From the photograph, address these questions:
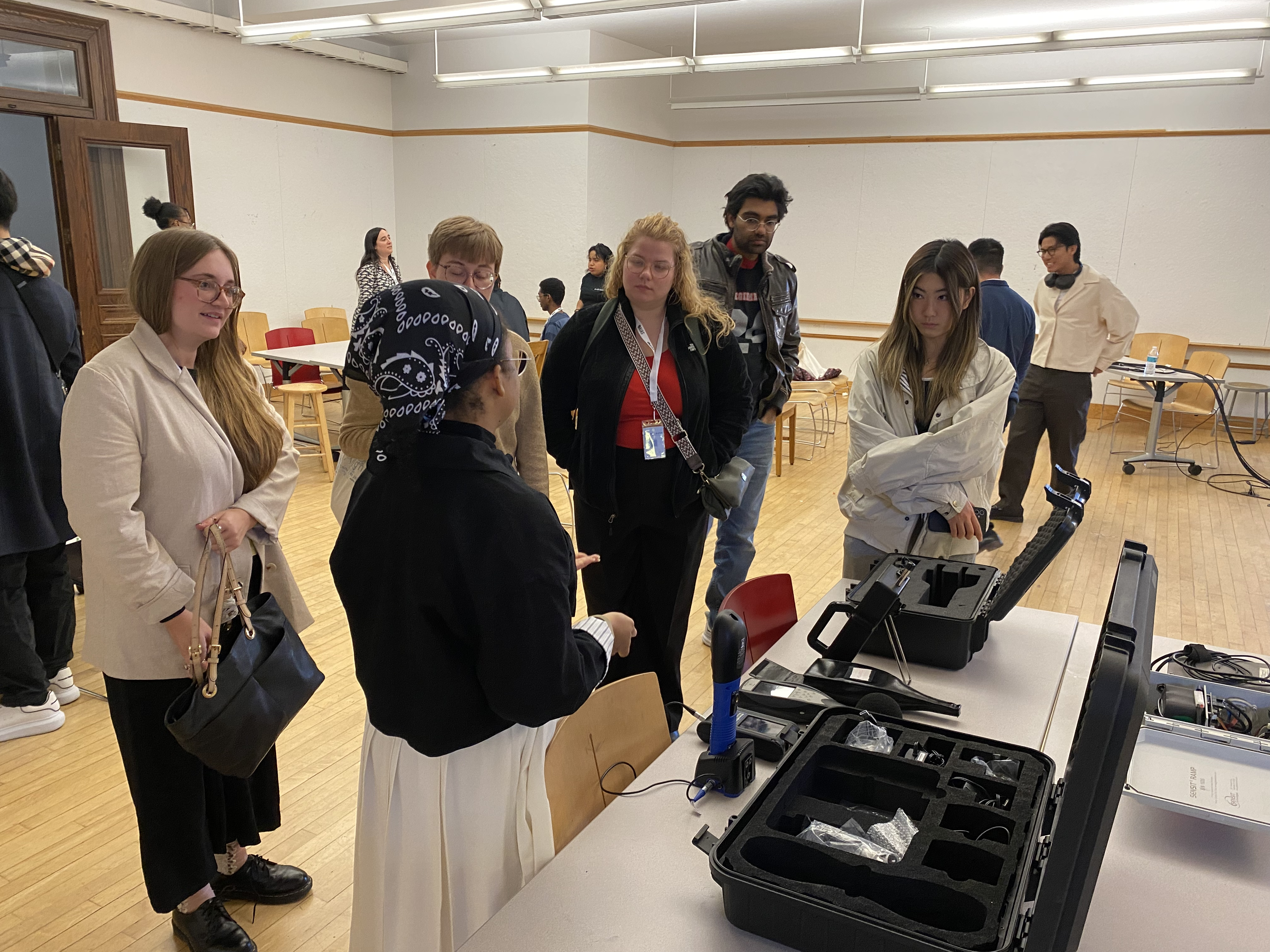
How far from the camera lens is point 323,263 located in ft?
30.5

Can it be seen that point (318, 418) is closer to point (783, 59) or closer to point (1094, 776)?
point (783, 59)

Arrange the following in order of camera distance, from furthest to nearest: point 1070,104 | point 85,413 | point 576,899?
point 1070,104
point 85,413
point 576,899

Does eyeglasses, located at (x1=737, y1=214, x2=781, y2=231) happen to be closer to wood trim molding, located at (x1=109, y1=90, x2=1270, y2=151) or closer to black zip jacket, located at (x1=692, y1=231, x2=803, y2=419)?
black zip jacket, located at (x1=692, y1=231, x2=803, y2=419)

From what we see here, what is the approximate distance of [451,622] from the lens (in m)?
1.25

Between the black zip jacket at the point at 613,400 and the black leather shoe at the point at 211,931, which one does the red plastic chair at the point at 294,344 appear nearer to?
the black zip jacket at the point at 613,400

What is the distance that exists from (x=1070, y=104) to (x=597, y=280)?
5.03 metres

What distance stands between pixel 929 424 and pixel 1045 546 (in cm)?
72

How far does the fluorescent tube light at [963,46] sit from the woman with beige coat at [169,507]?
5806mm

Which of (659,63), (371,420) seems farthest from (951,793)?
(659,63)

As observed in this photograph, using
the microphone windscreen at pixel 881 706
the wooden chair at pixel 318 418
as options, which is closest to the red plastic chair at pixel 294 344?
the wooden chair at pixel 318 418

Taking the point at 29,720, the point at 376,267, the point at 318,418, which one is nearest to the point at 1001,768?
the point at 29,720

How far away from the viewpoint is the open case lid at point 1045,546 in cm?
166

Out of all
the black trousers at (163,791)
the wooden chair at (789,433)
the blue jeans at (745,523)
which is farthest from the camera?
the wooden chair at (789,433)

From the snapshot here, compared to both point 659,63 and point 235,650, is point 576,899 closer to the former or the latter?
point 235,650
